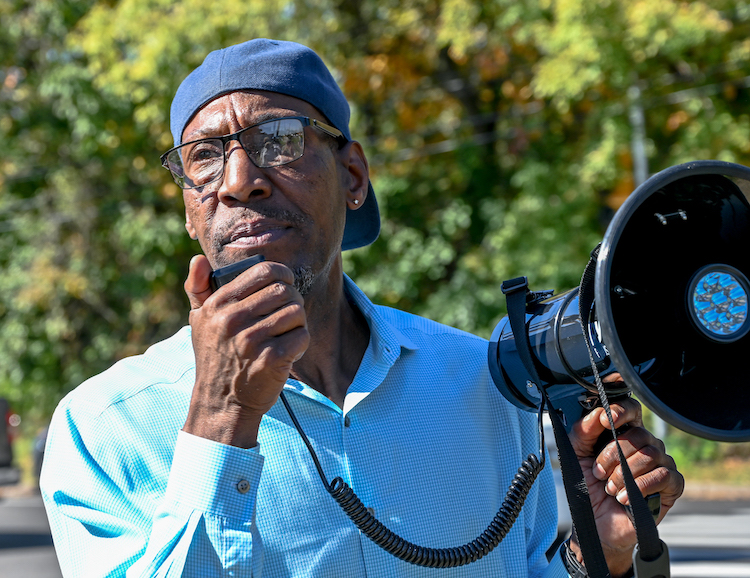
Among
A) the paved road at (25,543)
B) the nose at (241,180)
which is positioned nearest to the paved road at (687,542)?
the paved road at (25,543)

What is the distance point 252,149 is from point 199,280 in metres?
0.51

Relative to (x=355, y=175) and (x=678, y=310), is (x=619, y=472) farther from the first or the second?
(x=355, y=175)

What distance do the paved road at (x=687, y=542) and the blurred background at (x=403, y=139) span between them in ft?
6.09

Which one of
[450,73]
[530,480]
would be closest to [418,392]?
[530,480]

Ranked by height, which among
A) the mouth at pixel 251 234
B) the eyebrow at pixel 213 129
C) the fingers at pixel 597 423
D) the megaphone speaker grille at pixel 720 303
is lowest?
the fingers at pixel 597 423

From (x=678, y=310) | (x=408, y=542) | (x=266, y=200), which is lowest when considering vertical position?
(x=408, y=542)

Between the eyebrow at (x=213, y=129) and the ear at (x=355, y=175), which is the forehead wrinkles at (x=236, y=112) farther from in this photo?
the ear at (x=355, y=175)

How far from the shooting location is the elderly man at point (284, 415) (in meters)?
1.40

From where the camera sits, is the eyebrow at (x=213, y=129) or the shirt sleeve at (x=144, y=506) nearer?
the shirt sleeve at (x=144, y=506)

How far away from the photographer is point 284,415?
1760 mm

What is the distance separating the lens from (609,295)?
1412mm

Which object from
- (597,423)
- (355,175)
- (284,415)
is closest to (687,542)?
(355,175)

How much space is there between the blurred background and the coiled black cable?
8.55 meters

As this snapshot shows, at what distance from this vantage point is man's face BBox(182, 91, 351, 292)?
70.1 inches
